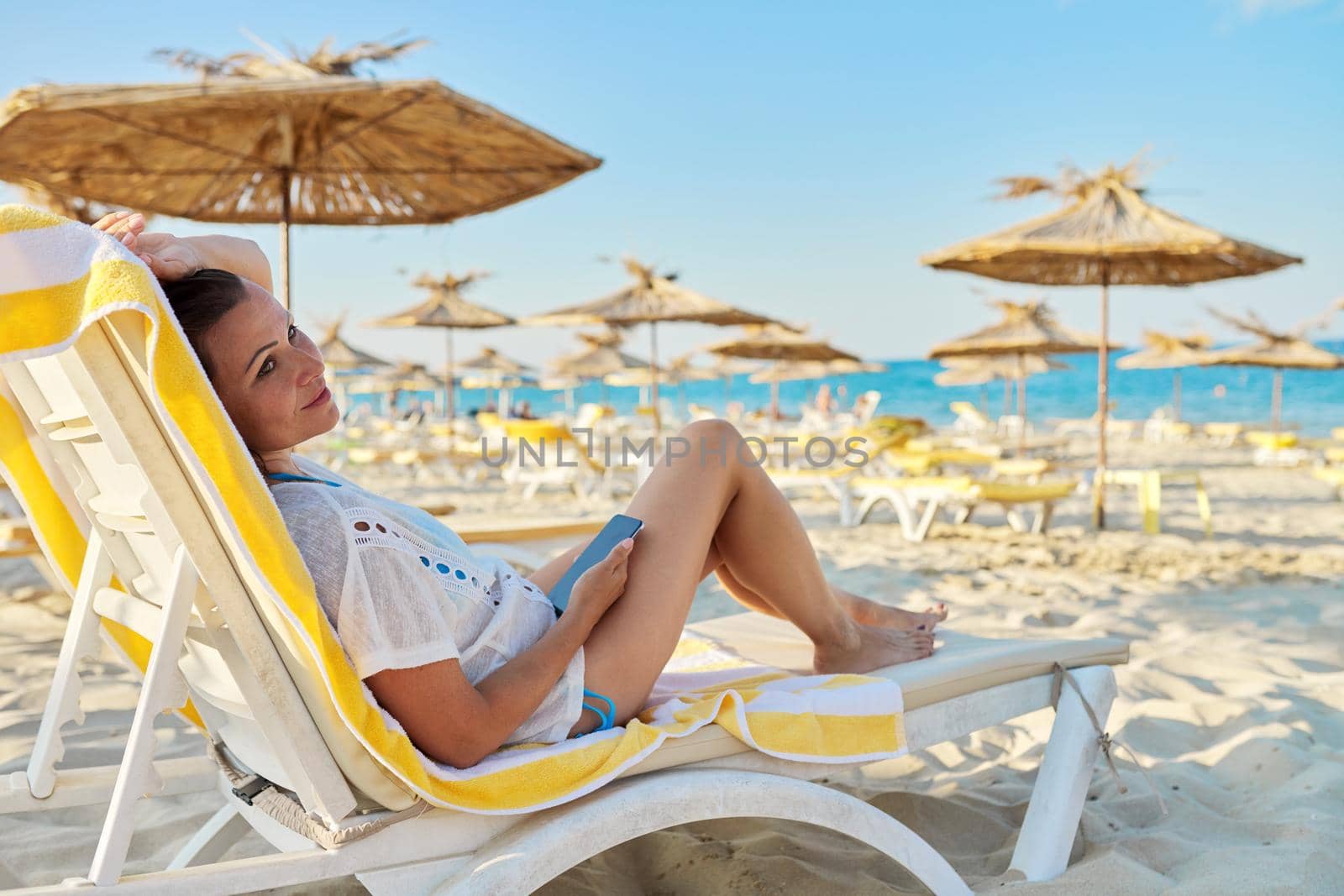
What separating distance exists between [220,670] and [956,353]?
36.5 ft

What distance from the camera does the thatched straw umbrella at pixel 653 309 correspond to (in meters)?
9.82

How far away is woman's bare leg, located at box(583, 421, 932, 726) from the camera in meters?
1.58

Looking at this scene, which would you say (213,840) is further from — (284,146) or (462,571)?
(284,146)

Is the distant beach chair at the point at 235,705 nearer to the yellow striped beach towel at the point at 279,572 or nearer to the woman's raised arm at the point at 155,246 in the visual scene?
the yellow striped beach towel at the point at 279,572

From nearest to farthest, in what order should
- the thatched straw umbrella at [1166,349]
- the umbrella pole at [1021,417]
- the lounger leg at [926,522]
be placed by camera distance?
the lounger leg at [926,522] → the umbrella pole at [1021,417] → the thatched straw umbrella at [1166,349]

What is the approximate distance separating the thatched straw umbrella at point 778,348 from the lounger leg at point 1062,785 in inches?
427

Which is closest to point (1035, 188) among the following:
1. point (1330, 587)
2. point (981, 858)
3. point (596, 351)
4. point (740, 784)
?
point (1330, 587)

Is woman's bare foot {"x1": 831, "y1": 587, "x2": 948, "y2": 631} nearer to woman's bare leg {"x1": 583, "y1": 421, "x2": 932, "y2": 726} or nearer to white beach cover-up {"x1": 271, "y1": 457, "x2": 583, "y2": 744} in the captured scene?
woman's bare leg {"x1": 583, "y1": 421, "x2": 932, "y2": 726}

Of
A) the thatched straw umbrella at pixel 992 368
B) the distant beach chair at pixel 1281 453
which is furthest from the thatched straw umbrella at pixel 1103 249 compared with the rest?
the thatched straw umbrella at pixel 992 368

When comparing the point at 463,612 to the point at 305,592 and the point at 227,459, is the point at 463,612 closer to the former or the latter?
the point at 305,592

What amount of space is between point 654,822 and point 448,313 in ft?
44.2

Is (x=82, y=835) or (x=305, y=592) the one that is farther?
(x=82, y=835)

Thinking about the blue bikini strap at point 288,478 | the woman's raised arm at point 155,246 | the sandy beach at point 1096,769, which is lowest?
the sandy beach at point 1096,769

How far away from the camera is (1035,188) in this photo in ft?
24.0
